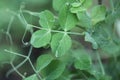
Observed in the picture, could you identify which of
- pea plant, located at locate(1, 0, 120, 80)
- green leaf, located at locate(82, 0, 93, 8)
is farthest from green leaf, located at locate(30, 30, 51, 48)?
green leaf, located at locate(82, 0, 93, 8)

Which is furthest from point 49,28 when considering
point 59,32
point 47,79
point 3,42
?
point 3,42

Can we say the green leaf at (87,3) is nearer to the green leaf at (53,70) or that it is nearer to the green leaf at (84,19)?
the green leaf at (84,19)

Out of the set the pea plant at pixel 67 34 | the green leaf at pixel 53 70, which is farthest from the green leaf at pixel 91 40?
the green leaf at pixel 53 70

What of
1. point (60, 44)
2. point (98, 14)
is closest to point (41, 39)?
point (60, 44)

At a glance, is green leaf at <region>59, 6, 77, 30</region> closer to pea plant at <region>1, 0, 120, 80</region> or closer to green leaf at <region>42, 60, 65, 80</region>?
pea plant at <region>1, 0, 120, 80</region>

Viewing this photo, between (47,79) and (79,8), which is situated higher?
(79,8)

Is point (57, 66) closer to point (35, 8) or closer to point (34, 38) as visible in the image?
point (34, 38)

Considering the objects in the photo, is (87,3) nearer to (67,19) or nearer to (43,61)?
(67,19)
